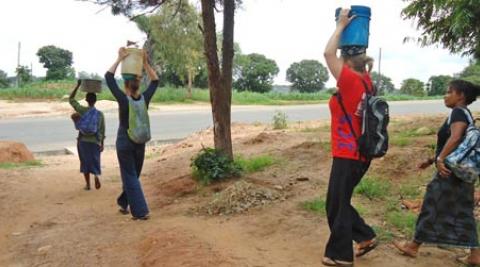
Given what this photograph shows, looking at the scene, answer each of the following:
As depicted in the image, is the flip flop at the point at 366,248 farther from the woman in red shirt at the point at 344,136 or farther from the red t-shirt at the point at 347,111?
the red t-shirt at the point at 347,111

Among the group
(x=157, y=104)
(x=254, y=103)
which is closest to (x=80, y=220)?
(x=157, y=104)

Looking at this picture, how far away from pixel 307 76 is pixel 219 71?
170ft

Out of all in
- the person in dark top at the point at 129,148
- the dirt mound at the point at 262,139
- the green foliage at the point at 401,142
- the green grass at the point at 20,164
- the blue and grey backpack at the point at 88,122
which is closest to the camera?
the person in dark top at the point at 129,148

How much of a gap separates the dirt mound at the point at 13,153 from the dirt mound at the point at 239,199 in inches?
252

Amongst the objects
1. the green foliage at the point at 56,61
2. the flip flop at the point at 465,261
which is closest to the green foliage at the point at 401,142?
the flip flop at the point at 465,261

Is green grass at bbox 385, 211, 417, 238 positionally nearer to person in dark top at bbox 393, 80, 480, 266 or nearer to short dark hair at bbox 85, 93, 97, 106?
person in dark top at bbox 393, 80, 480, 266

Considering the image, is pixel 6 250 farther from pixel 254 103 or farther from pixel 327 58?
pixel 254 103

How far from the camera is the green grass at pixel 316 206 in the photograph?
5602mm

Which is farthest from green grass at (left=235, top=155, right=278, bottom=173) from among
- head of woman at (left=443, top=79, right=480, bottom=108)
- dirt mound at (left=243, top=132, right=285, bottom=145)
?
head of woman at (left=443, top=79, right=480, bottom=108)

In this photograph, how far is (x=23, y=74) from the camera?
46.4 meters

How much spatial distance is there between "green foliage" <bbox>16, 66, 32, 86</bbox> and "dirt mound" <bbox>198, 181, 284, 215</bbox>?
1684 inches

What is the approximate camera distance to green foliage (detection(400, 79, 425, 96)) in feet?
177

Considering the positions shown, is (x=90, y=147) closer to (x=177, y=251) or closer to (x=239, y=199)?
(x=239, y=199)

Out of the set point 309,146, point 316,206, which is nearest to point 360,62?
point 316,206
